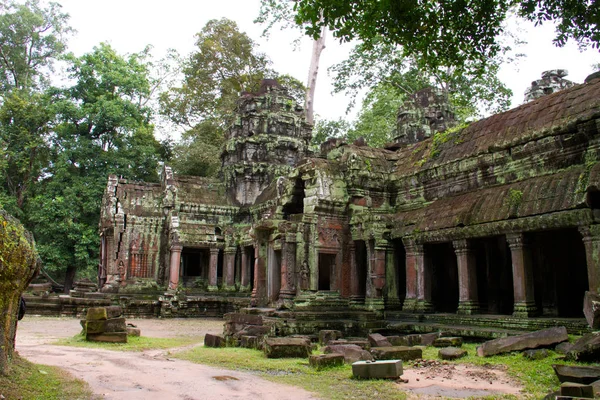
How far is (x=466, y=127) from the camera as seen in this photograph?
553 inches

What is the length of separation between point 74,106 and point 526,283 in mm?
27581

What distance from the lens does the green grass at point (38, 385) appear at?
541 centimetres

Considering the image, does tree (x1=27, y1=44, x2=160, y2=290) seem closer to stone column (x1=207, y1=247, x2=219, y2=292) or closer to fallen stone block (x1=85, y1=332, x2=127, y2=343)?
stone column (x1=207, y1=247, x2=219, y2=292)

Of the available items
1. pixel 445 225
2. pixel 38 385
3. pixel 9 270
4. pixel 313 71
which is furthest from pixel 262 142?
pixel 9 270

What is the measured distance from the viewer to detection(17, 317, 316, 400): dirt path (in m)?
6.37

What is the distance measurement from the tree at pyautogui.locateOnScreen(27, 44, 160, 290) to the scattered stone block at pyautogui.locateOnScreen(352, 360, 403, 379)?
25082mm

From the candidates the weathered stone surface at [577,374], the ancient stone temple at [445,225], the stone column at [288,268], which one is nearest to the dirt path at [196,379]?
the weathered stone surface at [577,374]

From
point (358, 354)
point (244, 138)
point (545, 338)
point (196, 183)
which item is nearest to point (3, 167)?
point (196, 183)

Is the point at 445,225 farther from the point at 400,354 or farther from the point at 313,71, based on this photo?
the point at 313,71

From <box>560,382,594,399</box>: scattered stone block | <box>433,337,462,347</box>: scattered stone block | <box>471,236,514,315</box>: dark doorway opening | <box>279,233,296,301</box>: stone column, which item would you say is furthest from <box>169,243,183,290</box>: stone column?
<box>560,382,594,399</box>: scattered stone block

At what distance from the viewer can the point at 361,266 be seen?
15.1 metres

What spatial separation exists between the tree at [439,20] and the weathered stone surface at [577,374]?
4.52 metres

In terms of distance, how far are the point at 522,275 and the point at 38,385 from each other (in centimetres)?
899

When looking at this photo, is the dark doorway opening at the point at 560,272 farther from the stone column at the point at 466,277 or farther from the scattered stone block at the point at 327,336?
the scattered stone block at the point at 327,336
